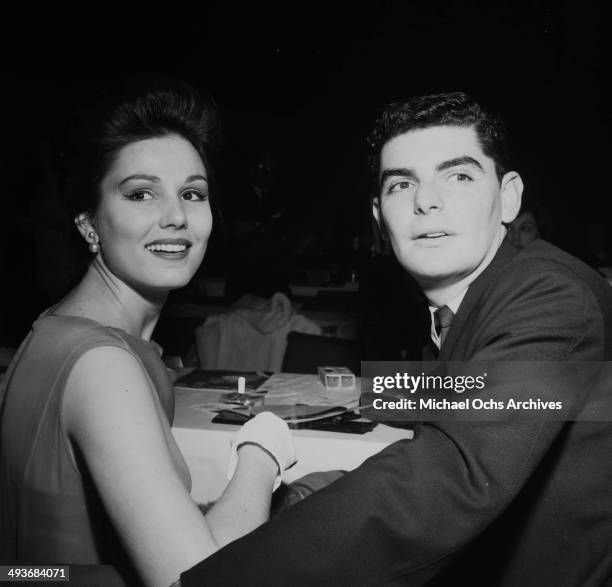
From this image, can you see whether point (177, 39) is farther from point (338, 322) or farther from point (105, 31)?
point (338, 322)

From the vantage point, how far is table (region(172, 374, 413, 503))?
Result: 1478 mm

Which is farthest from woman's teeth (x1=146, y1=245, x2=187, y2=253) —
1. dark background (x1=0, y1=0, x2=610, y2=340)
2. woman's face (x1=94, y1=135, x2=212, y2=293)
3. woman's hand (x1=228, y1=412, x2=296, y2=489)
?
dark background (x1=0, y1=0, x2=610, y2=340)

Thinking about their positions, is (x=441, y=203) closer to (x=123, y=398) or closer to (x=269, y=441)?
(x=269, y=441)

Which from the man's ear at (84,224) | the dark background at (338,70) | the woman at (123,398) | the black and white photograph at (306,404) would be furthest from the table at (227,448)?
the dark background at (338,70)

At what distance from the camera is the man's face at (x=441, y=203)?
1123mm

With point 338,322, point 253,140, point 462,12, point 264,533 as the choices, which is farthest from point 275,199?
point 264,533

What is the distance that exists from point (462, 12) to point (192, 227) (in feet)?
18.6

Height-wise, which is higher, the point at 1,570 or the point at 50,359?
the point at 50,359

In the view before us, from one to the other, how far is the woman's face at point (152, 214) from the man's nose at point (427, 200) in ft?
1.56

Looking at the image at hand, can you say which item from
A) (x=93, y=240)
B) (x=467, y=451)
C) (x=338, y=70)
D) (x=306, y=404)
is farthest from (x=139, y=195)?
(x=338, y=70)

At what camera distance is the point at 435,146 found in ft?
3.85

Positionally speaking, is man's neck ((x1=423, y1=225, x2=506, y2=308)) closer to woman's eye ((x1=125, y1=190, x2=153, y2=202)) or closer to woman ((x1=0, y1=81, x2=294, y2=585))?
woman ((x1=0, y1=81, x2=294, y2=585))

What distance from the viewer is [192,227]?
1.19 meters

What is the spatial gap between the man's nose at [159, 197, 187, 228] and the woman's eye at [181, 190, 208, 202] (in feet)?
0.15
